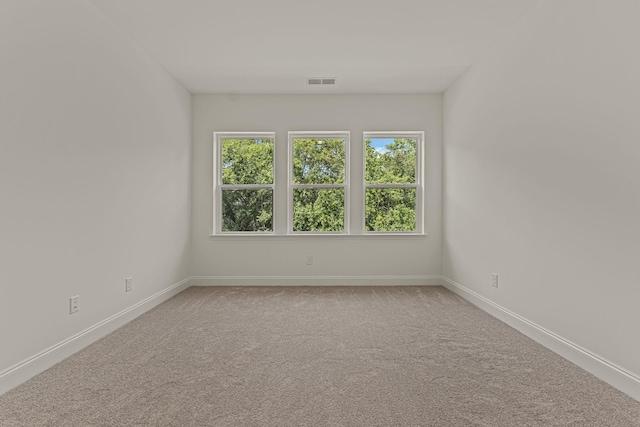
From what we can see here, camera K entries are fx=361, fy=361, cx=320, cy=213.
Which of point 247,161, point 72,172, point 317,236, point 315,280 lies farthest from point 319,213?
point 72,172

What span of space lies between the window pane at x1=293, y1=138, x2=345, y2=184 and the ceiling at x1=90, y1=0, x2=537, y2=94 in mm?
767

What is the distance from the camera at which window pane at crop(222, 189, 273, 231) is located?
16.2 ft

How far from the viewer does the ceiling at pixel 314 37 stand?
2832 millimetres

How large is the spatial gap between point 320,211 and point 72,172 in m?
A: 3.00

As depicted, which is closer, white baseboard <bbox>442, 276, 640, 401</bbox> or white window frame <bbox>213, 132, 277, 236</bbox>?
white baseboard <bbox>442, 276, 640, 401</bbox>

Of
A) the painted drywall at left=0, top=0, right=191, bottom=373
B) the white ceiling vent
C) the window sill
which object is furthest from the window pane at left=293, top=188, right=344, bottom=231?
the painted drywall at left=0, top=0, right=191, bottom=373

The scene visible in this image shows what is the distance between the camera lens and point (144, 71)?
3.59 metres

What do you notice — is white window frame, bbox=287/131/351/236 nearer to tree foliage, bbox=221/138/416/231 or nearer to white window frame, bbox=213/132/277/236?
tree foliage, bbox=221/138/416/231

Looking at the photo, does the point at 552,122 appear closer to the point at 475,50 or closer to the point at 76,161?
the point at 475,50

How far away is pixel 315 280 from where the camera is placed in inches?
191

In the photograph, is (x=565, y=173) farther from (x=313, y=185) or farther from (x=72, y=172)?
(x=72, y=172)

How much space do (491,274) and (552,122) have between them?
154 centimetres

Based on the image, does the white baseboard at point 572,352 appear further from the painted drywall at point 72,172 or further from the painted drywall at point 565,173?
the painted drywall at point 72,172

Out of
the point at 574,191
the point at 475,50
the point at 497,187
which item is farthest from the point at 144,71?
the point at 574,191
